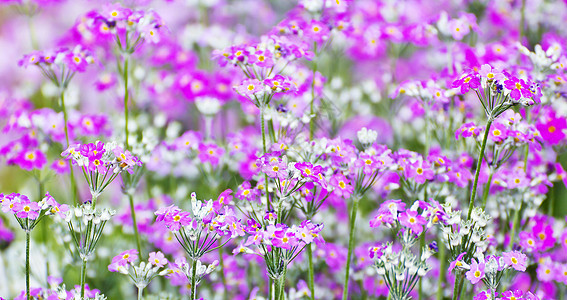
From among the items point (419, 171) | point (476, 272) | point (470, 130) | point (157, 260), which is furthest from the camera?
point (419, 171)

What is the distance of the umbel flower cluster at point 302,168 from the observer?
239 cm

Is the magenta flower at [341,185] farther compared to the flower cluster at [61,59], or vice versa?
the flower cluster at [61,59]

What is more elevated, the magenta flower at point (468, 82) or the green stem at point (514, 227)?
the magenta flower at point (468, 82)

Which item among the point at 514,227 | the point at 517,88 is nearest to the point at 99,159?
the point at 517,88

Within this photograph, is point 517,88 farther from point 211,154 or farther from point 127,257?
point 127,257

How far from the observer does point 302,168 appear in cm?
236

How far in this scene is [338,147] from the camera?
2598 millimetres

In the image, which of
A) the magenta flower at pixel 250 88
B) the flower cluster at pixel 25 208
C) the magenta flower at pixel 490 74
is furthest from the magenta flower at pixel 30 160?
the magenta flower at pixel 490 74

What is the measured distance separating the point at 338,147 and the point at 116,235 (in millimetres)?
2034

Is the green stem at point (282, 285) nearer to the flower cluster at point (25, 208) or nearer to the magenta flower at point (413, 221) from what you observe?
the magenta flower at point (413, 221)

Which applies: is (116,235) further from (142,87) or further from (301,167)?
(301,167)

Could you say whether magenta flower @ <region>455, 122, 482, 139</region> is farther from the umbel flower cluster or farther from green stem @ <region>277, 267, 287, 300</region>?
green stem @ <region>277, 267, 287, 300</region>

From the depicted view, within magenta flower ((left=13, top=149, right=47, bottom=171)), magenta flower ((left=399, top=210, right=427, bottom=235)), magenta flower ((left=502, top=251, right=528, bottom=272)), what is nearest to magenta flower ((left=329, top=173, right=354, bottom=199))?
magenta flower ((left=399, top=210, right=427, bottom=235))

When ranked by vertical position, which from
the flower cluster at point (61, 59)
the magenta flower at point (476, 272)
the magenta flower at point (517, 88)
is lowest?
the magenta flower at point (476, 272)
